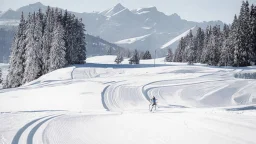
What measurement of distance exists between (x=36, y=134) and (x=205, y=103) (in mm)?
26662

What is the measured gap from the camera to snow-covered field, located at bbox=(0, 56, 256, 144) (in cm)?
1472

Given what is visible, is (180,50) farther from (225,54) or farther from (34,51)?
(34,51)

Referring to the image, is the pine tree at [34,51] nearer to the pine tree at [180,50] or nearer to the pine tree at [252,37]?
the pine tree at [252,37]

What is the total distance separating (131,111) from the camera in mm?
27328

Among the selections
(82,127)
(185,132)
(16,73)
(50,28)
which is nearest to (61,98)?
(82,127)

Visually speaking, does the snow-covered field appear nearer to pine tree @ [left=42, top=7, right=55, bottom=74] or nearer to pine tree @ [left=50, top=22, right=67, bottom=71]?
pine tree @ [left=50, top=22, right=67, bottom=71]

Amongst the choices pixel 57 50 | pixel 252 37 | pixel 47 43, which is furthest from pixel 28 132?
pixel 252 37

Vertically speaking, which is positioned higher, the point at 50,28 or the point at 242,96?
the point at 50,28

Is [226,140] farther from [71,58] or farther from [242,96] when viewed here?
[71,58]

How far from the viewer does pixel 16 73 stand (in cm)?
6469

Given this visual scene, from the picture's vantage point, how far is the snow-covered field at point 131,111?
579 inches

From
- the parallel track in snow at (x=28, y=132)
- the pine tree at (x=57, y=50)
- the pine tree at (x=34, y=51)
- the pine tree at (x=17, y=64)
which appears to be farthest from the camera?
the pine tree at (x=17, y=64)

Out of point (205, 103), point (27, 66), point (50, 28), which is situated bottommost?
point (205, 103)

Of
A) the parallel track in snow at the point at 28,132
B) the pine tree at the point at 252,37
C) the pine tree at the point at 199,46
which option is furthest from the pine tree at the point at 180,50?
the parallel track in snow at the point at 28,132
